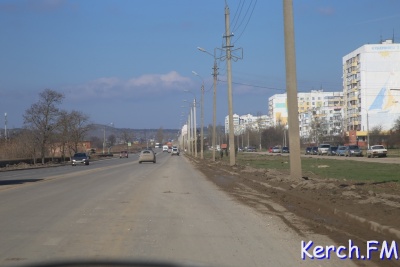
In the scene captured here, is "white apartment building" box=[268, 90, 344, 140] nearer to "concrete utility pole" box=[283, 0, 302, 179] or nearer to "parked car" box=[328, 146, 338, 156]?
"parked car" box=[328, 146, 338, 156]

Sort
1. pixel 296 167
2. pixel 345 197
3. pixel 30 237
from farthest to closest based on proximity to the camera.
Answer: pixel 296 167
pixel 345 197
pixel 30 237

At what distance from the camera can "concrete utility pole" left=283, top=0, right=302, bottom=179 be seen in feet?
70.7

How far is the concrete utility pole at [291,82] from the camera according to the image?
70.7ft

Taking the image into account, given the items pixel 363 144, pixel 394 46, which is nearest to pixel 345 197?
pixel 363 144

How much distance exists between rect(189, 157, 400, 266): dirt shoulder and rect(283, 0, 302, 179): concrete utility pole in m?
1.60

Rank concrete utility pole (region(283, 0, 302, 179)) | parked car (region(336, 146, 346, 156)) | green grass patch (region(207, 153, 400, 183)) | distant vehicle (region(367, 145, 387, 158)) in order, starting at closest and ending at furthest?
concrete utility pole (region(283, 0, 302, 179)) → green grass patch (region(207, 153, 400, 183)) → distant vehicle (region(367, 145, 387, 158)) → parked car (region(336, 146, 346, 156))

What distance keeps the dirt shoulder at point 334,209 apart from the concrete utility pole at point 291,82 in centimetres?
160

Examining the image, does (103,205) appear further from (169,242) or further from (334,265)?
(334,265)

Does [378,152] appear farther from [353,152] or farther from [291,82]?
[291,82]

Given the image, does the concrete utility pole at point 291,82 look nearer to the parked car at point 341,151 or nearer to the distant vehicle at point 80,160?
the distant vehicle at point 80,160

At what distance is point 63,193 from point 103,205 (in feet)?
18.1

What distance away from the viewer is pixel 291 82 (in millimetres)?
21797

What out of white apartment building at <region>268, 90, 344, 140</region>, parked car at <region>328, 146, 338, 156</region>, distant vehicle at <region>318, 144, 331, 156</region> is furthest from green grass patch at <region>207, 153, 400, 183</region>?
white apartment building at <region>268, 90, 344, 140</region>

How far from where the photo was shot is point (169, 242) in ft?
30.9
